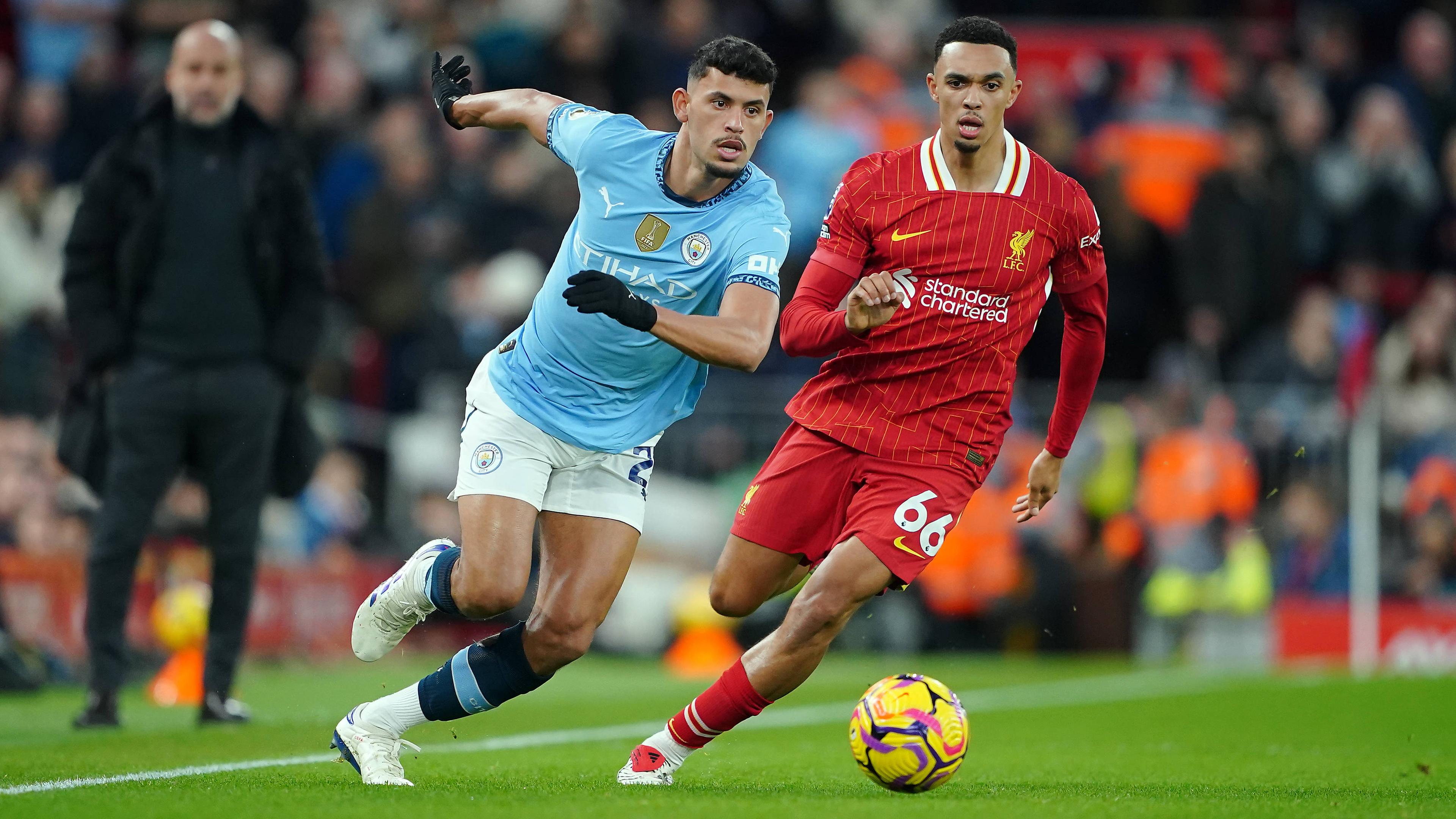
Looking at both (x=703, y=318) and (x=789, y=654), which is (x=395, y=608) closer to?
(x=789, y=654)

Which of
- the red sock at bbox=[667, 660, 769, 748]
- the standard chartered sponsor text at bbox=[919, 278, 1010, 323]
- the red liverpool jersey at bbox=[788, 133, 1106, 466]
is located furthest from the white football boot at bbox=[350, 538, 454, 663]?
the standard chartered sponsor text at bbox=[919, 278, 1010, 323]

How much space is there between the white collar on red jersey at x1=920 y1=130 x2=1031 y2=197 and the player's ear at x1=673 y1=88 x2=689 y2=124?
0.88 meters

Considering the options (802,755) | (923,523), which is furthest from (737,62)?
(802,755)

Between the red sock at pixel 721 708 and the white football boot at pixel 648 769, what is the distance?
0.36 feet

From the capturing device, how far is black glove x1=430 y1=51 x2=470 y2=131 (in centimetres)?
723

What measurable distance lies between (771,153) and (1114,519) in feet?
14.0

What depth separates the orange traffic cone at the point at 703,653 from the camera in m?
14.0

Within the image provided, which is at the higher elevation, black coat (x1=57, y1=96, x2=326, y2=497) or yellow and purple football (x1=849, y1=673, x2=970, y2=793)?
black coat (x1=57, y1=96, x2=326, y2=497)

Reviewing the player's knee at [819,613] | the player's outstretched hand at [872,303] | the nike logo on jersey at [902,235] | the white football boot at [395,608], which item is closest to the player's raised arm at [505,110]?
the nike logo on jersey at [902,235]

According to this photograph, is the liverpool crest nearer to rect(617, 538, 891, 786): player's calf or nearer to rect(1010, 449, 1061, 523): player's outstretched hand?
rect(1010, 449, 1061, 523): player's outstretched hand

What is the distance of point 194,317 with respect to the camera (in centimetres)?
907

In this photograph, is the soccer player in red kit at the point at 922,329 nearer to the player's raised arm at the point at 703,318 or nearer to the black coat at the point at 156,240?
the player's raised arm at the point at 703,318

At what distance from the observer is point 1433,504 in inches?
574

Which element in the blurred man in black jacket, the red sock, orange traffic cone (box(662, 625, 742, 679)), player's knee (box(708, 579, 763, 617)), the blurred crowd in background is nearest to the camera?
the red sock
